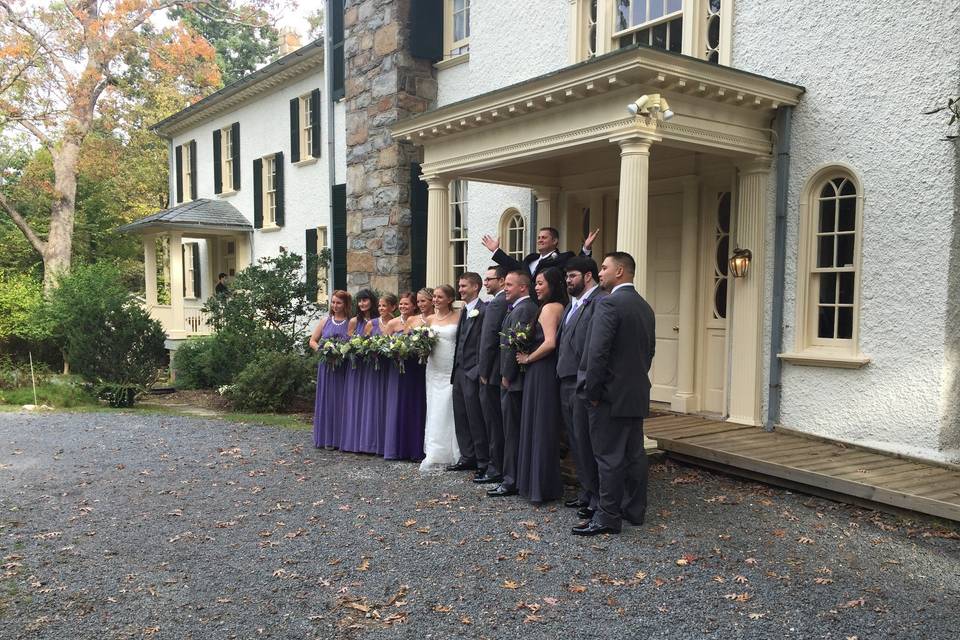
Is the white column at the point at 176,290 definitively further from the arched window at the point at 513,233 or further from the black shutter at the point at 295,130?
the arched window at the point at 513,233

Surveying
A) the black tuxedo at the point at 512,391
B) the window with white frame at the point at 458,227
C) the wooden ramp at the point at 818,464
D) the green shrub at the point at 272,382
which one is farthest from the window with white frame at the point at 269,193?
the black tuxedo at the point at 512,391

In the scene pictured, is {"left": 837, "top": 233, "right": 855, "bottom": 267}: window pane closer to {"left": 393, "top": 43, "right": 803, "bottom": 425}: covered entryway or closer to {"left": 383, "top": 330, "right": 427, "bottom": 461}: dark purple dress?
{"left": 393, "top": 43, "right": 803, "bottom": 425}: covered entryway

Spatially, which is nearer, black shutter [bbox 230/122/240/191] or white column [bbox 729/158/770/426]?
white column [bbox 729/158/770/426]

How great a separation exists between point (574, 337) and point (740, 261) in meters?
3.30

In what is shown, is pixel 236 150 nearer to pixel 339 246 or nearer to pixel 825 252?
pixel 339 246

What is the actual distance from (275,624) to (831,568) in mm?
3458

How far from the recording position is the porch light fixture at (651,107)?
708 centimetres

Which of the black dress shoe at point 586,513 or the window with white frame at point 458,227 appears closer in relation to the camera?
the black dress shoe at point 586,513

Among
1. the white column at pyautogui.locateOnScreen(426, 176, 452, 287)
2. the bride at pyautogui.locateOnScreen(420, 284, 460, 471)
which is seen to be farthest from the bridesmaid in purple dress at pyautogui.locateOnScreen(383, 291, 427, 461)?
the white column at pyautogui.locateOnScreen(426, 176, 452, 287)

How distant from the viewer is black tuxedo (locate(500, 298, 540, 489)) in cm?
652

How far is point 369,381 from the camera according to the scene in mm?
8391

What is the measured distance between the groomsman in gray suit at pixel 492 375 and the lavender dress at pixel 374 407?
1528 millimetres

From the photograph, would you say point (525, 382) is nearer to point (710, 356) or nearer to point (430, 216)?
point (710, 356)

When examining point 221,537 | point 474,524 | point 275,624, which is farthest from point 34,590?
point 474,524
